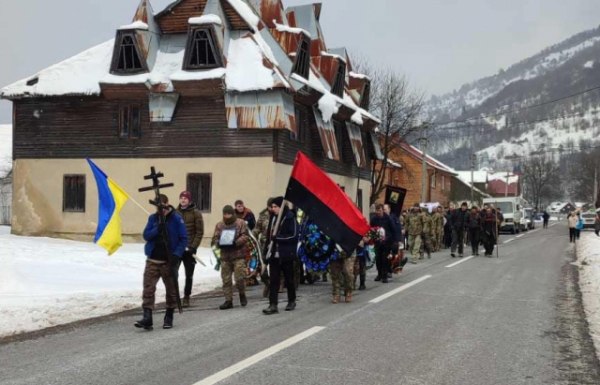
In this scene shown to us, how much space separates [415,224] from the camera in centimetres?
2150

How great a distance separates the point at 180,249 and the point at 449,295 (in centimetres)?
562

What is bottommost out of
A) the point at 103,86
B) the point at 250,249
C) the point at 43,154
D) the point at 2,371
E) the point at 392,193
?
the point at 2,371

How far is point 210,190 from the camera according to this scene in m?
24.8

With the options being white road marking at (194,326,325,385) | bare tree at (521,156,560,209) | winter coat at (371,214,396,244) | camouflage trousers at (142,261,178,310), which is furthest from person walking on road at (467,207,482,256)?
bare tree at (521,156,560,209)

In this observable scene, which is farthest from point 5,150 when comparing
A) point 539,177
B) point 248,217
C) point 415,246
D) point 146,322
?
point 539,177

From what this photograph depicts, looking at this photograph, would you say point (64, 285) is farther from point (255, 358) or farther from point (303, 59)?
point (303, 59)

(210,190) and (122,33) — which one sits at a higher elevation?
(122,33)

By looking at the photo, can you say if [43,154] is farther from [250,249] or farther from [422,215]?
[250,249]

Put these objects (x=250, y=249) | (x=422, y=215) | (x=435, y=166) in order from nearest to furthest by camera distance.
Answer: (x=250, y=249) < (x=422, y=215) < (x=435, y=166)

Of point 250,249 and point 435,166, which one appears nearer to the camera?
point 250,249

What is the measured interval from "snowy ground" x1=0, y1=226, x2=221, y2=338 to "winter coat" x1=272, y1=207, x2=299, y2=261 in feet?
9.44

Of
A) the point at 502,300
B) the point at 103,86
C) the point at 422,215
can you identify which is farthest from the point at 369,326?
the point at 103,86

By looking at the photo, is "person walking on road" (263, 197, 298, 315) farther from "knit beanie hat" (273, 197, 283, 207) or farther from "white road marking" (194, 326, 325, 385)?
"white road marking" (194, 326, 325, 385)

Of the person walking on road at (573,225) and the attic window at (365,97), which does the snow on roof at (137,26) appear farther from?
the person walking on road at (573,225)
